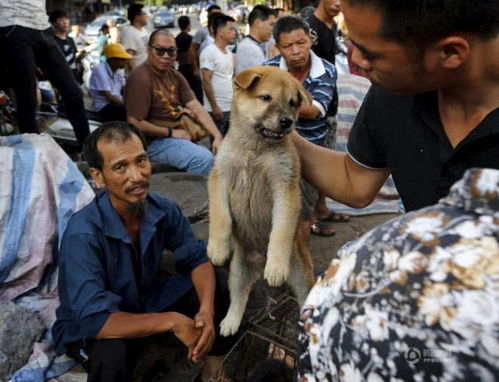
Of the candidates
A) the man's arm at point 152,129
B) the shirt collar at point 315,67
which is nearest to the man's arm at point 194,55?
Answer: the man's arm at point 152,129

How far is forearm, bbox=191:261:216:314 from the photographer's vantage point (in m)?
2.86

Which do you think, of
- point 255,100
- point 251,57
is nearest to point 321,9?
point 251,57

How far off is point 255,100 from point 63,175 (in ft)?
5.21

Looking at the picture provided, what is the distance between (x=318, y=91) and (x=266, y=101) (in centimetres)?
129

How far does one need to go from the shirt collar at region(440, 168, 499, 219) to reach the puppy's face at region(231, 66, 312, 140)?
1990mm

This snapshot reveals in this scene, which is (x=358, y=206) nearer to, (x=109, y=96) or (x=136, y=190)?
(x=136, y=190)

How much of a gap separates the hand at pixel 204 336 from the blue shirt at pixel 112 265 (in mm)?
314

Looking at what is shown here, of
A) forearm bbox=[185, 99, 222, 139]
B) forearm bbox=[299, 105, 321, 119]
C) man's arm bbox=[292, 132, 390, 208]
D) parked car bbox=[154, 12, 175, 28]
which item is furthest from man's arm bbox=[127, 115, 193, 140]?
parked car bbox=[154, 12, 175, 28]

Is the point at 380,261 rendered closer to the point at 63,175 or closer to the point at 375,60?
→ the point at 375,60

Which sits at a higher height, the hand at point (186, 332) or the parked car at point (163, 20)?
the hand at point (186, 332)

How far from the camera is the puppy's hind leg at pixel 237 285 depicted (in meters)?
2.97


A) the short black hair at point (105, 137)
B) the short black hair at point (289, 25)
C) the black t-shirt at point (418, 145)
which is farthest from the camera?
the short black hair at point (289, 25)

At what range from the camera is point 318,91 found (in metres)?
4.08

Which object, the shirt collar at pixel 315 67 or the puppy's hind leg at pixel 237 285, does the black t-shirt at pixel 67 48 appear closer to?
the shirt collar at pixel 315 67
